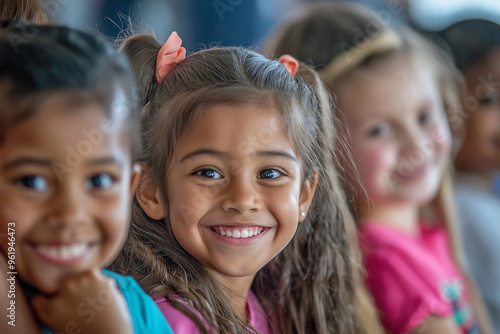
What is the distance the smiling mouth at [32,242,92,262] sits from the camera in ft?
1.56

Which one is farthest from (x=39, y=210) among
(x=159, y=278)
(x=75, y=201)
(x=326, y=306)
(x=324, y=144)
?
(x=326, y=306)

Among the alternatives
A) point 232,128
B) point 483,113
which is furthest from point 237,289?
point 483,113

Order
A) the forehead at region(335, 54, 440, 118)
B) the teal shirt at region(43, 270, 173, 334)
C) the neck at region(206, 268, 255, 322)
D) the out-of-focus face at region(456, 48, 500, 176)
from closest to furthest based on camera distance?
the teal shirt at region(43, 270, 173, 334) → the neck at region(206, 268, 255, 322) → the forehead at region(335, 54, 440, 118) → the out-of-focus face at region(456, 48, 500, 176)

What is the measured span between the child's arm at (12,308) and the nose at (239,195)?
216 mm

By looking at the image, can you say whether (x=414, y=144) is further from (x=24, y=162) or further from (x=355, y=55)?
(x=24, y=162)

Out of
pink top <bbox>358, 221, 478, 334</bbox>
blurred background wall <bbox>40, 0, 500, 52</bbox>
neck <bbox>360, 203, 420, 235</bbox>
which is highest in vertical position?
blurred background wall <bbox>40, 0, 500, 52</bbox>

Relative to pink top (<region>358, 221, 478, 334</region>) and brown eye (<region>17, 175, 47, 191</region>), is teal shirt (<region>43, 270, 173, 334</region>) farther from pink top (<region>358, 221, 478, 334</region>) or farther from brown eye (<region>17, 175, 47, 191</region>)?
pink top (<region>358, 221, 478, 334</region>)

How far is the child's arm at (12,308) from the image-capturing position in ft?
1.54

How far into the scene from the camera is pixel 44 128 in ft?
1.48

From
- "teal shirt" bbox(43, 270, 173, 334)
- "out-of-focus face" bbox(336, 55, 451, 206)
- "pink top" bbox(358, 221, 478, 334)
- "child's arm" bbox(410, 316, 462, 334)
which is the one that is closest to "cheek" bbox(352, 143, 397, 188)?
"out-of-focus face" bbox(336, 55, 451, 206)

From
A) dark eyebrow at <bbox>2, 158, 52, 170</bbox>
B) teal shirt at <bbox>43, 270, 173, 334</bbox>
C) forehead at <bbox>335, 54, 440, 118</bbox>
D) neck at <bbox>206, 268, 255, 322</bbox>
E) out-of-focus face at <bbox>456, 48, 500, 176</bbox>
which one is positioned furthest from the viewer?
out-of-focus face at <bbox>456, 48, 500, 176</bbox>

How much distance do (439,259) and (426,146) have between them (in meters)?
0.27

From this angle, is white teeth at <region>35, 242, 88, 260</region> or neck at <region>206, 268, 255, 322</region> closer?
white teeth at <region>35, 242, 88, 260</region>

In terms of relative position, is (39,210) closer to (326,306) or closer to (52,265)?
(52,265)
